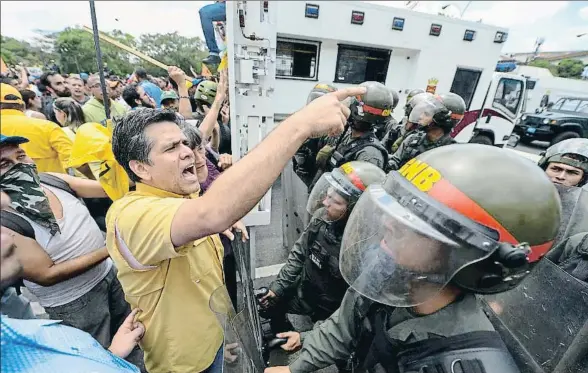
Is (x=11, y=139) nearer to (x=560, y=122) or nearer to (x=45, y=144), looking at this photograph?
(x=45, y=144)

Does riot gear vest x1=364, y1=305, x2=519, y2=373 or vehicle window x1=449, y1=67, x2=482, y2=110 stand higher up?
vehicle window x1=449, y1=67, x2=482, y2=110

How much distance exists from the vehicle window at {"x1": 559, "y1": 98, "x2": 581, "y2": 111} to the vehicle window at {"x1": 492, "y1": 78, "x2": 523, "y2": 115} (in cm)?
241

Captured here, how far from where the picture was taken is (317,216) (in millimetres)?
2049

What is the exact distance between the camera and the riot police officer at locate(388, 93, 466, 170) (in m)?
3.67

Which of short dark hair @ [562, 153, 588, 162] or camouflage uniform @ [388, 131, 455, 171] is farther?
camouflage uniform @ [388, 131, 455, 171]

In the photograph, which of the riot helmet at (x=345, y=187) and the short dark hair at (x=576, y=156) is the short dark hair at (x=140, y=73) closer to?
the riot helmet at (x=345, y=187)

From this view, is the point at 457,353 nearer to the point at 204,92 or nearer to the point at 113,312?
the point at 113,312

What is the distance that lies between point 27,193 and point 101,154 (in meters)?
0.84

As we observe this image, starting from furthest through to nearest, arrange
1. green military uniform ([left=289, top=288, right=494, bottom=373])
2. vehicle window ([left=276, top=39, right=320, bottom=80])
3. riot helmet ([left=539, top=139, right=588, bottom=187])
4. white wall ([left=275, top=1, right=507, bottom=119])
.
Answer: vehicle window ([left=276, top=39, right=320, bottom=80])
white wall ([left=275, top=1, right=507, bottom=119])
riot helmet ([left=539, top=139, right=588, bottom=187])
green military uniform ([left=289, top=288, right=494, bottom=373])

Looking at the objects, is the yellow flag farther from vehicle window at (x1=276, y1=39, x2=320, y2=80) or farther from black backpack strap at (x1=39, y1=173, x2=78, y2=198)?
vehicle window at (x1=276, y1=39, x2=320, y2=80)

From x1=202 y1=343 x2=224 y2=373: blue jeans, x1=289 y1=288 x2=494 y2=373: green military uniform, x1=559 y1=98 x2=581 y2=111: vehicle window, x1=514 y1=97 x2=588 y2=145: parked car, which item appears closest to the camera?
x1=289 y1=288 x2=494 y2=373: green military uniform

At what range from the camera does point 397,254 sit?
1047mm

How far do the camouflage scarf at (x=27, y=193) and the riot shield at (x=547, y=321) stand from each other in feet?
6.59

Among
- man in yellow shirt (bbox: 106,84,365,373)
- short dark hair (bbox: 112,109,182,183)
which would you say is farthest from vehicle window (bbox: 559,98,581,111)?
short dark hair (bbox: 112,109,182,183)
